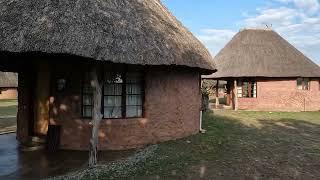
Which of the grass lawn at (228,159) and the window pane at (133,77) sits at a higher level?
the window pane at (133,77)

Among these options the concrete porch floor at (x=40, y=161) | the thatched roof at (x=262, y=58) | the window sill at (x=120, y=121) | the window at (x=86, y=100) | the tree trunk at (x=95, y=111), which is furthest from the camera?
the thatched roof at (x=262, y=58)

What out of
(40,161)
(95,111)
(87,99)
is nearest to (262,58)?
(87,99)

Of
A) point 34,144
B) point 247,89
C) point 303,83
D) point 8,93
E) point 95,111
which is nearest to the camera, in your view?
point 95,111

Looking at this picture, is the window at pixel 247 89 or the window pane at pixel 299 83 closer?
the window at pixel 247 89

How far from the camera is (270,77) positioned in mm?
29906

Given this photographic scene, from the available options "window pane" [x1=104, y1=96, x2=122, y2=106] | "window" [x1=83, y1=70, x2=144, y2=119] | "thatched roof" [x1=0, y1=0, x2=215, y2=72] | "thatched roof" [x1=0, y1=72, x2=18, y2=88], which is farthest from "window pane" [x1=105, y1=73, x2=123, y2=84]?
"thatched roof" [x1=0, y1=72, x2=18, y2=88]

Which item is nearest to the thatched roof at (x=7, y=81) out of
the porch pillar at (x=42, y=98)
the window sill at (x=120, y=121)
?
the porch pillar at (x=42, y=98)

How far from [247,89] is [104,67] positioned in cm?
2054

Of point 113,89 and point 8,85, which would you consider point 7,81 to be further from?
point 113,89

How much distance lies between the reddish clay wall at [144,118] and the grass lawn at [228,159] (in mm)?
614

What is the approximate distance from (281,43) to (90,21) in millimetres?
24844

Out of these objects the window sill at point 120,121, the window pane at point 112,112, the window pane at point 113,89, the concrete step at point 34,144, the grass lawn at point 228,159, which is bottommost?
the grass lawn at point 228,159

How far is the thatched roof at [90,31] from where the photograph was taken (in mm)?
9977

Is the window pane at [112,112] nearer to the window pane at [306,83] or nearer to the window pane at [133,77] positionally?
the window pane at [133,77]
